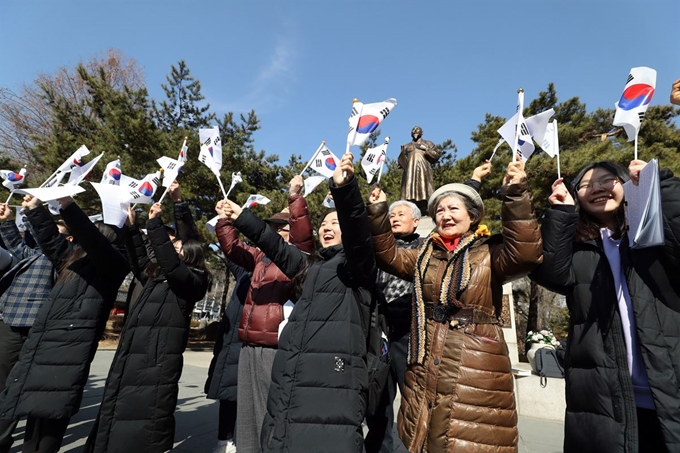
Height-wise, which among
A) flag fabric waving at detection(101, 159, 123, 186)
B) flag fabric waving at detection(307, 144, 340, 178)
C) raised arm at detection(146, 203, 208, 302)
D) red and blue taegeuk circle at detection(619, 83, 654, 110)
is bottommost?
raised arm at detection(146, 203, 208, 302)

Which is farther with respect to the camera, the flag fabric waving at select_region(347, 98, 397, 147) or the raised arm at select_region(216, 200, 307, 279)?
the raised arm at select_region(216, 200, 307, 279)

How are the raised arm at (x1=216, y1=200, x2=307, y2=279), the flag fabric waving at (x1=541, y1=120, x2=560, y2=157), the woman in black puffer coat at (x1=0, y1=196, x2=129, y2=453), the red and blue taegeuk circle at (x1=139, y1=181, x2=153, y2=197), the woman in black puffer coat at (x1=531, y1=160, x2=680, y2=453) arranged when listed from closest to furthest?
the woman in black puffer coat at (x1=531, y1=160, x2=680, y2=453) < the flag fabric waving at (x1=541, y1=120, x2=560, y2=157) < the raised arm at (x1=216, y1=200, x2=307, y2=279) < the woman in black puffer coat at (x1=0, y1=196, x2=129, y2=453) < the red and blue taegeuk circle at (x1=139, y1=181, x2=153, y2=197)

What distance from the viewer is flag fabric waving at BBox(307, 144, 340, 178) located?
407cm

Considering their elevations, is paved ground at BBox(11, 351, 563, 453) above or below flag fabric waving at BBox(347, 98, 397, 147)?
below

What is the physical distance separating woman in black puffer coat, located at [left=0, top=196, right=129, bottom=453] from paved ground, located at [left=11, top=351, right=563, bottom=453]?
96cm

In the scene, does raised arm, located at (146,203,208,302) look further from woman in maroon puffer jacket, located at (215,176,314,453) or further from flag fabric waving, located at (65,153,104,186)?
flag fabric waving, located at (65,153,104,186)

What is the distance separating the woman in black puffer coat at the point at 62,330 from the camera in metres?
2.81

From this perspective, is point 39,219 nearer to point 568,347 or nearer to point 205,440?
point 205,440

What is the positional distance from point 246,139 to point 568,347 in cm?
1478

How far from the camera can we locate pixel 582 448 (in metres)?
1.63

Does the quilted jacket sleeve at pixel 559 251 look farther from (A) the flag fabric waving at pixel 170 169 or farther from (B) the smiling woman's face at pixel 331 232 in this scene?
(A) the flag fabric waving at pixel 170 169

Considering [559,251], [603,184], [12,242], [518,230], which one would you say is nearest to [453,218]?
[518,230]

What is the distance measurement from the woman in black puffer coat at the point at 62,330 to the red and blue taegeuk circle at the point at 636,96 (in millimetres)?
3516

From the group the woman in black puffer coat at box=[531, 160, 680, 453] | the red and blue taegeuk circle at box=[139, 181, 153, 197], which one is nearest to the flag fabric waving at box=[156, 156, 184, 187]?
the red and blue taegeuk circle at box=[139, 181, 153, 197]
